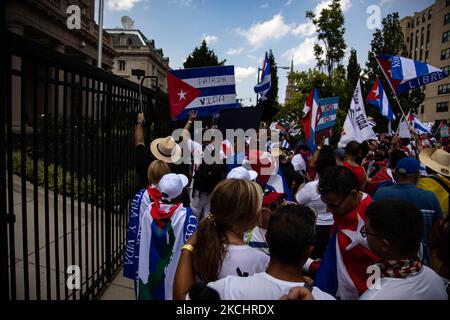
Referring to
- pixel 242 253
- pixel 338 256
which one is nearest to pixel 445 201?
pixel 338 256

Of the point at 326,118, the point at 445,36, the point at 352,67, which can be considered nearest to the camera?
the point at 326,118

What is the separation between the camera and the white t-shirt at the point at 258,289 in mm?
1485

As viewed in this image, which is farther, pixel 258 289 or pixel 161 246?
pixel 161 246

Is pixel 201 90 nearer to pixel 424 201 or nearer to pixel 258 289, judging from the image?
pixel 424 201

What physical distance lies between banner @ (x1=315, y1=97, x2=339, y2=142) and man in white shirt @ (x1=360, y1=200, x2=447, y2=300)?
21.5 ft

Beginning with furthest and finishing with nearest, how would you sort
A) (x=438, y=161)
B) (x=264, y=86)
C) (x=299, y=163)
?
(x=299, y=163)
(x=264, y=86)
(x=438, y=161)

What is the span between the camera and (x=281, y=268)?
1572 millimetres

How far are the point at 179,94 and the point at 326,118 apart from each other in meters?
5.24

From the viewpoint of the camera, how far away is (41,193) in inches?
281

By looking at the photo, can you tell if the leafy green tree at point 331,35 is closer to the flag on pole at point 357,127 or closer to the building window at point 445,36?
the flag on pole at point 357,127

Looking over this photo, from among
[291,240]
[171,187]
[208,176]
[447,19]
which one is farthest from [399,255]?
[447,19]

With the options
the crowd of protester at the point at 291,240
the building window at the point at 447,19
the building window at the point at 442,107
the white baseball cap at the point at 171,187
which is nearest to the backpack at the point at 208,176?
the crowd of protester at the point at 291,240

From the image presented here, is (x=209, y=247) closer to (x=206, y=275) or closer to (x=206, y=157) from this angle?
(x=206, y=275)

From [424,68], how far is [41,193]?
8.45m
